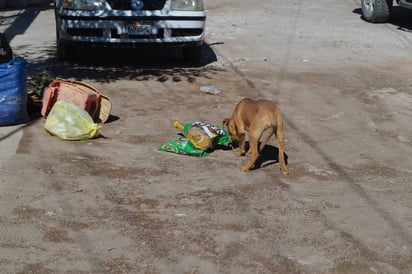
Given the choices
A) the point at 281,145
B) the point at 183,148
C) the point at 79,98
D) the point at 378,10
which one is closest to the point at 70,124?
the point at 79,98

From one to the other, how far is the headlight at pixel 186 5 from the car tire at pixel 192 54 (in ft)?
2.17

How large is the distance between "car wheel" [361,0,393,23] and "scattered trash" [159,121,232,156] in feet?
28.8

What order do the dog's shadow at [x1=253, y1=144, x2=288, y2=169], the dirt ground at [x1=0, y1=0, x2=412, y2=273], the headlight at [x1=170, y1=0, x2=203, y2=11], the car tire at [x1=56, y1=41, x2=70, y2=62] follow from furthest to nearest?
the car tire at [x1=56, y1=41, x2=70, y2=62]
the headlight at [x1=170, y1=0, x2=203, y2=11]
the dog's shadow at [x1=253, y1=144, x2=288, y2=169]
the dirt ground at [x1=0, y1=0, x2=412, y2=273]

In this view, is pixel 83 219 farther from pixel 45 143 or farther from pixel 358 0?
pixel 358 0

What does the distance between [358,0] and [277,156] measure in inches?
471

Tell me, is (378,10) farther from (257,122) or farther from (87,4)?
(257,122)

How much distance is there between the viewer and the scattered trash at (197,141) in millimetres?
6750

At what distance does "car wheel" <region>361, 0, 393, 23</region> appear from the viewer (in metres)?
14.7

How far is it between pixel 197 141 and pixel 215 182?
759 mm

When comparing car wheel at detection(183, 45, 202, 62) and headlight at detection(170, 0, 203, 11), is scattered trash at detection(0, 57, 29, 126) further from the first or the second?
car wheel at detection(183, 45, 202, 62)

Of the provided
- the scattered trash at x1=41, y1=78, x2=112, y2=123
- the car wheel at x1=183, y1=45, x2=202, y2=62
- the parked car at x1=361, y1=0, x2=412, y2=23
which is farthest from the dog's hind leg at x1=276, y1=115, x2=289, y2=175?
the parked car at x1=361, y1=0, x2=412, y2=23

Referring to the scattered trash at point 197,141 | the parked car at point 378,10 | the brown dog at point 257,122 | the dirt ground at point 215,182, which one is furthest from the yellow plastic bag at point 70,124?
the parked car at point 378,10

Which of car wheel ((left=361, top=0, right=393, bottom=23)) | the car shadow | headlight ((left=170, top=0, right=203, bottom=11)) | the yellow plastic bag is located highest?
headlight ((left=170, top=0, right=203, bottom=11))

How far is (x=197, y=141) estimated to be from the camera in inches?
266
